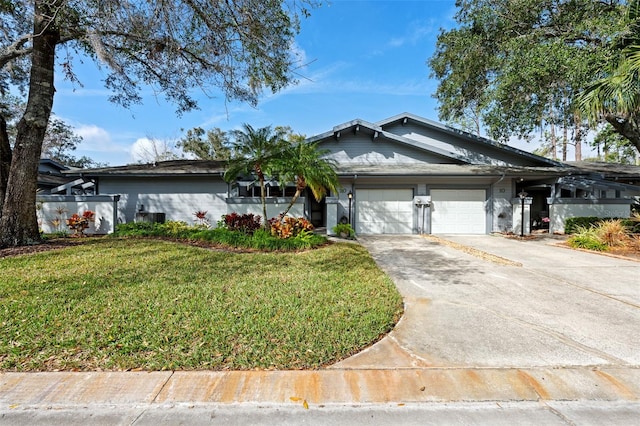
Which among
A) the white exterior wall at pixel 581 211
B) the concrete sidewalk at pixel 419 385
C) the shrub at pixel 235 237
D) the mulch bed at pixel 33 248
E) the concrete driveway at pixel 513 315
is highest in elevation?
the white exterior wall at pixel 581 211

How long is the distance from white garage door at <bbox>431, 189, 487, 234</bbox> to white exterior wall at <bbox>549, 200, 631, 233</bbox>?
278 centimetres

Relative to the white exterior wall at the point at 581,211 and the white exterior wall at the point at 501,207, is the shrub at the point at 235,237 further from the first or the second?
the white exterior wall at the point at 581,211

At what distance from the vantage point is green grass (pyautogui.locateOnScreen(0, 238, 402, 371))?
8.95 ft

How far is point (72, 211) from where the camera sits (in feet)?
35.9

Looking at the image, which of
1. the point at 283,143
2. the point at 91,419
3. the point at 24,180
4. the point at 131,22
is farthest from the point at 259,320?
the point at 24,180

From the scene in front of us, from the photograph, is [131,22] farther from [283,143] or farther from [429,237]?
[429,237]

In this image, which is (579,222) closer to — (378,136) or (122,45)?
(378,136)

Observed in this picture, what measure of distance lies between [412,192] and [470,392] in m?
10.9

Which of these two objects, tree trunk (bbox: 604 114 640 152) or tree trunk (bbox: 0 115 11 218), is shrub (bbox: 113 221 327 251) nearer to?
tree trunk (bbox: 0 115 11 218)

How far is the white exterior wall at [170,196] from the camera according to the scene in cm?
1242

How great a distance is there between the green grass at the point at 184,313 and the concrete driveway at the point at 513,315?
1.42ft

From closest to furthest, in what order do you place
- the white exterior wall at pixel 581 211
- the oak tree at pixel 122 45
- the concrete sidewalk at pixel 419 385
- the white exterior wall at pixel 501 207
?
the concrete sidewalk at pixel 419 385, the oak tree at pixel 122 45, the white exterior wall at pixel 581 211, the white exterior wall at pixel 501 207

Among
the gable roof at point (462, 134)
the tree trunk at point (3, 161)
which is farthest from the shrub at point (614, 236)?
the tree trunk at point (3, 161)

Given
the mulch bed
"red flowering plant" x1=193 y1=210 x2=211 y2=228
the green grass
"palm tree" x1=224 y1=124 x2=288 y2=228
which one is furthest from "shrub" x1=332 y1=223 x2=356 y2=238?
the mulch bed
